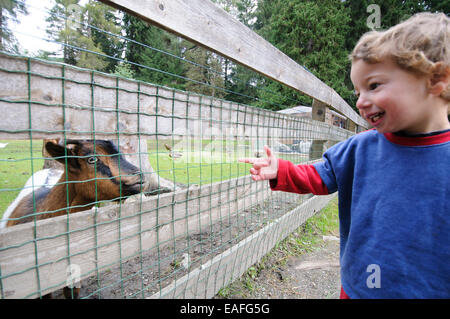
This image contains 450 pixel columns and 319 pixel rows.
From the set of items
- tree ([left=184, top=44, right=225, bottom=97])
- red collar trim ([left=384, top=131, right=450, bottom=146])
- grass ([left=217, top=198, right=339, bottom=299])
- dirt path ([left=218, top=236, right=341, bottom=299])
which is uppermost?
tree ([left=184, top=44, right=225, bottom=97])

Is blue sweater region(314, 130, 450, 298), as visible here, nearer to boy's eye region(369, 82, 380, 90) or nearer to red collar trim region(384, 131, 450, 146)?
red collar trim region(384, 131, 450, 146)

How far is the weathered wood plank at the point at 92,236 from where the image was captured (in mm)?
1049

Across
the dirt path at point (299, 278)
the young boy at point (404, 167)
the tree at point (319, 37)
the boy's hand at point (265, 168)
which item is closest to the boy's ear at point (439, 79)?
the young boy at point (404, 167)

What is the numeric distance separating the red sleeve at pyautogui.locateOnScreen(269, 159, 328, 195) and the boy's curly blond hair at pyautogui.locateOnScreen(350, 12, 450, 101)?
67cm

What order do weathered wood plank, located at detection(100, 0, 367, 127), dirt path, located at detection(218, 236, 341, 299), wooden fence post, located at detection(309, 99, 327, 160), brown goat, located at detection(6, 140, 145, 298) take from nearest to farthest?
weathered wood plank, located at detection(100, 0, 367, 127) → dirt path, located at detection(218, 236, 341, 299) → brown goat, located at detection(6, 140, 145, 298) → wooden fence post, located at detection(309, 99, 327, 160)

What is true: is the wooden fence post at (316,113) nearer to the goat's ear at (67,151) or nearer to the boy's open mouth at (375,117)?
the boy's open mouth at (375,117)

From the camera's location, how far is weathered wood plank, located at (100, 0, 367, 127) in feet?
4.17

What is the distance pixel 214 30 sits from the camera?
165 centimetres

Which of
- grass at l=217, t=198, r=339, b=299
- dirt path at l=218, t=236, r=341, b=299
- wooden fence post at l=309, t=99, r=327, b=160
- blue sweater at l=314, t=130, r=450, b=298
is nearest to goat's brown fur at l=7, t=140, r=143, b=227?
grass at l=217, t=198, r=339, b=299

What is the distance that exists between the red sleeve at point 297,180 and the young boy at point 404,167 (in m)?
0.23

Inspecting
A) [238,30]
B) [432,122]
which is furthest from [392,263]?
[238,30]

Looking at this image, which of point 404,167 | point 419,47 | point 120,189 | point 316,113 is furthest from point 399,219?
point 316,113
